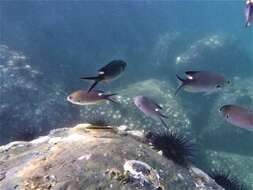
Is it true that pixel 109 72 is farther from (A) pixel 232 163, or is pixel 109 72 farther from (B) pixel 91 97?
(A) pixel 232 163

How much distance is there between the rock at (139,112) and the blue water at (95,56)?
620mm

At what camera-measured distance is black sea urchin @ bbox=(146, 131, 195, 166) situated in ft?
14.8

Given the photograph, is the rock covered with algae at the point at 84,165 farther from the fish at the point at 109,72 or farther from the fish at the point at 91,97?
the fish at the point at 91,97

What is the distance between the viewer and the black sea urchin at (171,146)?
451 cm

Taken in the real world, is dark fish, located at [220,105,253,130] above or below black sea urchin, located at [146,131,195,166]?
above

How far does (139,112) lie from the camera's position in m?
13.2

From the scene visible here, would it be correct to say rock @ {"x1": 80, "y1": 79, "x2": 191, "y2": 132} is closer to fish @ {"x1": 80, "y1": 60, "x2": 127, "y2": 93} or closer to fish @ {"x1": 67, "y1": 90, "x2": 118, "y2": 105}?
fish @ {"x1": 67, "y1": 90, "x2": 118, "y2": 105}

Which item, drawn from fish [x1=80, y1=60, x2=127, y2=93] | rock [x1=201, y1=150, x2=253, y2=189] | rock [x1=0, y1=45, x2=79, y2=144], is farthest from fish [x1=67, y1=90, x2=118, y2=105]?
rock [x1=201, y1=150, x2=253, y2=189]

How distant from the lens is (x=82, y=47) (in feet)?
68.1

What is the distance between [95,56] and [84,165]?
17.6m

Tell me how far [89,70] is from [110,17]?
7.15 m

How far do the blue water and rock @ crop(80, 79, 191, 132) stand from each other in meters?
0.62

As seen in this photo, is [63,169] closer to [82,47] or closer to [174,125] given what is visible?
[174,125]

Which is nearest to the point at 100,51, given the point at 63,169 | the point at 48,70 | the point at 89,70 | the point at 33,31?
the point at 89,70
